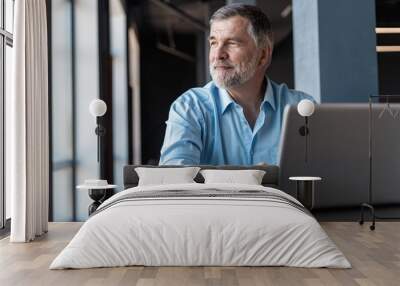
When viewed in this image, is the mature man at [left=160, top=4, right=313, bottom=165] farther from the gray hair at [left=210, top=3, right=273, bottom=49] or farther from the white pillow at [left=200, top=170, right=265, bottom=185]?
the white pillow at [left=200, top=170, right=265, bottom=185]

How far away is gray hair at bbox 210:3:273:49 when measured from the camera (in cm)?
586

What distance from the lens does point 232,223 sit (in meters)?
3.58

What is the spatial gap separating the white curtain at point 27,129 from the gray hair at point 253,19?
1851 mm

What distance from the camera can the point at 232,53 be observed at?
578cm

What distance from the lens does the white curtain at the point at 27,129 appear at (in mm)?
4699

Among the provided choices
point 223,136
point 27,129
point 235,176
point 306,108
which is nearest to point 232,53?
point 223,136

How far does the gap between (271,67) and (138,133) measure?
5.92 meters

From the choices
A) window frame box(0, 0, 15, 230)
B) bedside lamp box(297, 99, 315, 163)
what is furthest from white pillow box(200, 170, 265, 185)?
window frame box(0, 0, 15, 230)

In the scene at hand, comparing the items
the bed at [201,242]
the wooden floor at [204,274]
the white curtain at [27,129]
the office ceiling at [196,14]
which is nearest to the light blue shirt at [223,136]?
the white curtain at [27,129]

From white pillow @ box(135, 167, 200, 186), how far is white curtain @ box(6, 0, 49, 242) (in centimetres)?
89

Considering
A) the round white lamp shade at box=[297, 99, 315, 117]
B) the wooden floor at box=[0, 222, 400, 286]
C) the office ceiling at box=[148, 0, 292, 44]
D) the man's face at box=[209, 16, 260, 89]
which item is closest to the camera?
the wooden floor at box=[0, 222, 400, 286]

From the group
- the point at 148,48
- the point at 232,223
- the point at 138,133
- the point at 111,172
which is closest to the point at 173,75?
the point at 148,48

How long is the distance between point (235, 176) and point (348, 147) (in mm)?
1049

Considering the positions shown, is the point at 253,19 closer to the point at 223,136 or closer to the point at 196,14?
the point at 223,136
